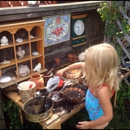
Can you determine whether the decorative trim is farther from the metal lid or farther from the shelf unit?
the metal lid

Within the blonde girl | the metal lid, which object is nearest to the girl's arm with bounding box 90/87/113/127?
the blonde girl

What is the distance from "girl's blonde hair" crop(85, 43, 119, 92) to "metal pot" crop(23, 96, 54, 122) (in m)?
0.55

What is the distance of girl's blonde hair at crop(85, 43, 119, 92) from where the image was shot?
1.45 meters

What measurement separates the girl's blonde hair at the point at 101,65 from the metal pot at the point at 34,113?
553 millimetres

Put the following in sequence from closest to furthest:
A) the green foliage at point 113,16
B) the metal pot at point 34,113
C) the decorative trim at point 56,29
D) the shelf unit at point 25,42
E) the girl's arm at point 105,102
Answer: the girl's arm at point 105,102 → the metal pot at point 34,113 → the shelf unit at point 25,42 → the decorative trim at point 56,29 → the green foliage at point 113,16

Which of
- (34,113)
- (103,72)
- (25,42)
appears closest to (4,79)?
(25,42)

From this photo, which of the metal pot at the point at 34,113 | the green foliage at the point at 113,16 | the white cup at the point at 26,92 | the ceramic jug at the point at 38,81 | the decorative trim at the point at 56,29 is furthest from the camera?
the green foliage at the point at 113,16

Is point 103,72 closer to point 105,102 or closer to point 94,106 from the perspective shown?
point 105,102

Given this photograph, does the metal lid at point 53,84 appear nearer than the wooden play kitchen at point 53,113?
No

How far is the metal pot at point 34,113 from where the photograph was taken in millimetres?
1677

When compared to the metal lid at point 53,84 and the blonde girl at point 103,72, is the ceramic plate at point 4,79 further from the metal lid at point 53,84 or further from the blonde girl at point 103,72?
the blonde girl at point 103,72

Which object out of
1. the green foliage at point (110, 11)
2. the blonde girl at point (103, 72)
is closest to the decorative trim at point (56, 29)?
the green foliage at point (110, 11)

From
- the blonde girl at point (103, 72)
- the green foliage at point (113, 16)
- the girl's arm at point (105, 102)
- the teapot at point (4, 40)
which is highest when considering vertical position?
the green foliage at point (113, 16)

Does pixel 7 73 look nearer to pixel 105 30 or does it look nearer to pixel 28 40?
pixel 28 40
